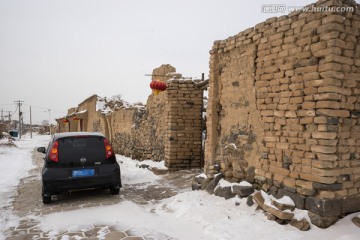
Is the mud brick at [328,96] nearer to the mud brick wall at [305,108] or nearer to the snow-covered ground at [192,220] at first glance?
the mud brick wall at [305,108]

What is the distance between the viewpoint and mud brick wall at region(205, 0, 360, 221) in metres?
3.66

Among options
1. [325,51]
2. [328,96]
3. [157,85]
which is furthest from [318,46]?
[157,85]

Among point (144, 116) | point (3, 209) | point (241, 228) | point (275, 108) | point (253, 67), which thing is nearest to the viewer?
point (241, 228)

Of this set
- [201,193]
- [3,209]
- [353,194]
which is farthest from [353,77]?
[3,209]

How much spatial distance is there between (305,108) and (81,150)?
14.0ft

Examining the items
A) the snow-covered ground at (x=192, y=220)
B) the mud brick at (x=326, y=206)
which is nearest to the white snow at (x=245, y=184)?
the snow-covered ground at (x=192, y=220)

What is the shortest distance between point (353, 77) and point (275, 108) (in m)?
1.12

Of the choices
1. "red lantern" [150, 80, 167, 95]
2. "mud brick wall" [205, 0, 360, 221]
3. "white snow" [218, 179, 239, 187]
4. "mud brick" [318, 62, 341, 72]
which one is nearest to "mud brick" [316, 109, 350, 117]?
"mud brick wall" [205, 0, 360, 221]

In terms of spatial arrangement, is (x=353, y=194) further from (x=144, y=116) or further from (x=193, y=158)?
(x=144, y=116)

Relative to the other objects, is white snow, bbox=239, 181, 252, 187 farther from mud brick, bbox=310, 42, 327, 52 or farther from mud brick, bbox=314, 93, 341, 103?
mud brick, bbox=310, 42, 327, 52

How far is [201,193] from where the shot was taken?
5699mm

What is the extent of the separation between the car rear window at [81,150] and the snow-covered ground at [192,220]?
106 centimetres

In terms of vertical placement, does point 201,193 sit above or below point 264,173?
below

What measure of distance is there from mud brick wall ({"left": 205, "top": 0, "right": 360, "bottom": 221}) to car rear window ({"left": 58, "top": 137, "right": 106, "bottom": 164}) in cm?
288
